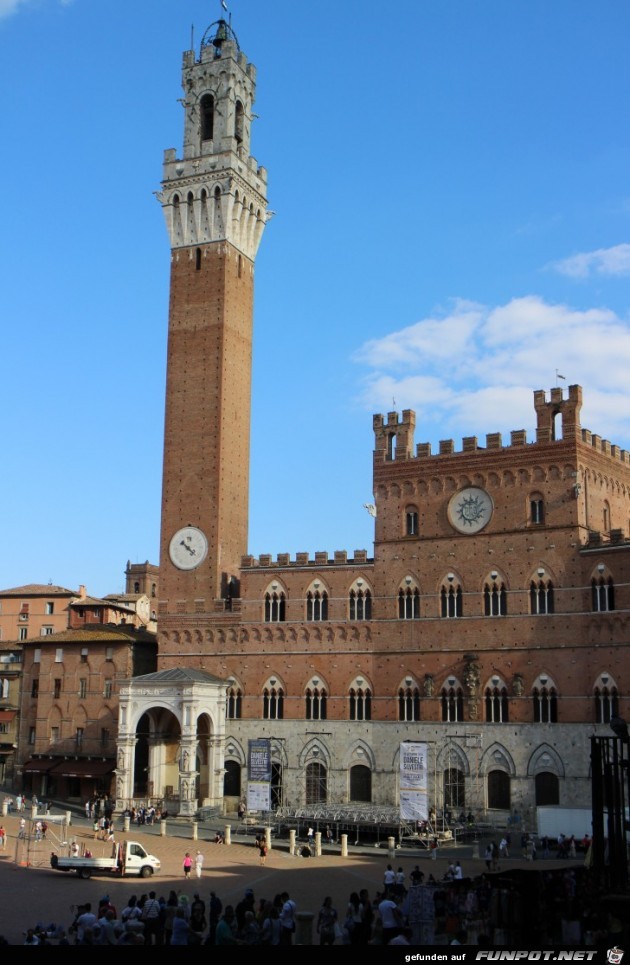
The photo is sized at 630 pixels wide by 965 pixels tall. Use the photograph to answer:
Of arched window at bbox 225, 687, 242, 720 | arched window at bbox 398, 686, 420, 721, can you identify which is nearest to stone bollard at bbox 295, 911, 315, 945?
arched window at bbox 398, 686, 420, 721

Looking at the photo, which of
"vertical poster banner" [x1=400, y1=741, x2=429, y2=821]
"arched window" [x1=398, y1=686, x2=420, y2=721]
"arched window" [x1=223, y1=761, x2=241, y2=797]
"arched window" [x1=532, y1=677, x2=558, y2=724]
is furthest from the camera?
"arched window" [x1=223, y1=761, x2=241, y2=797]

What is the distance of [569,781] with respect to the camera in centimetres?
4522

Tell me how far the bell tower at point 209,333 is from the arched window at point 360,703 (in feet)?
27.5

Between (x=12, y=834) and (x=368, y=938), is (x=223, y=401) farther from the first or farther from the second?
(x=368, y=938)

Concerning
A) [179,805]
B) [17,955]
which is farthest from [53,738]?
[17,955]

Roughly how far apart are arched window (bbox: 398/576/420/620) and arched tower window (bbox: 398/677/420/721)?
2.93 metres

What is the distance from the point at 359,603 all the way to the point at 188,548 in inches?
395

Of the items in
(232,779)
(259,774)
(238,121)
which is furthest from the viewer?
(238,121)

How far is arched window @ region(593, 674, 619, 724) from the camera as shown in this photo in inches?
1767

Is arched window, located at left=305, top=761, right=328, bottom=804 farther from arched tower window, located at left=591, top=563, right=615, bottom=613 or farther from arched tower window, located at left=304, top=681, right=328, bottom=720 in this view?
arched tower window, located at left=591, top=563, right=615, bottom=613

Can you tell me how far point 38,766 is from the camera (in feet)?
189

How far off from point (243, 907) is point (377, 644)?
1187 inches

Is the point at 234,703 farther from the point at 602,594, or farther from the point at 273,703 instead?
the point at 602,594

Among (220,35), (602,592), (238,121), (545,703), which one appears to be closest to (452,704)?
(545,703)
